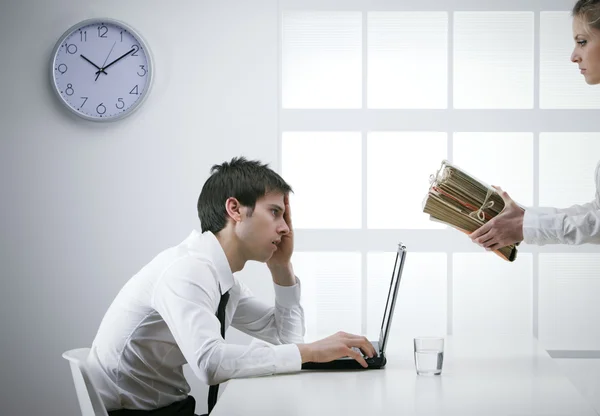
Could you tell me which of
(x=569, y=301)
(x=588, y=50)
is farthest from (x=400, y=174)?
(x=588, y=50)

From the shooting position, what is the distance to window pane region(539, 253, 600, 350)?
10.3 ft

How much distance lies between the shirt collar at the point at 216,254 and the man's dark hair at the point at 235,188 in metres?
0.08

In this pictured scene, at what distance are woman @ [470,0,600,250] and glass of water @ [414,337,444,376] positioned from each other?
0.48 m

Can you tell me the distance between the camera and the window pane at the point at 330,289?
3180 millimetres

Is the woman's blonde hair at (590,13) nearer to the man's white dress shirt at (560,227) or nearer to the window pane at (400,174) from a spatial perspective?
the man's white dress shirt at (560,227)

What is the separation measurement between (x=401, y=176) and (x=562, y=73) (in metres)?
0.80

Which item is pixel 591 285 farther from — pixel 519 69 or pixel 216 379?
pixel 216 379

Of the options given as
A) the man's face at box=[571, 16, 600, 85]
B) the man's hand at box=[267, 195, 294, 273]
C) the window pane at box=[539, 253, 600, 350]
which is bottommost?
the window pane at box=[539, 253, 600, 350]

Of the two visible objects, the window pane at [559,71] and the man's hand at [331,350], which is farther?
the window pane at [559,71]

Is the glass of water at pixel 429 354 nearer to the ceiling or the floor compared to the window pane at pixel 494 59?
nearer to the floor

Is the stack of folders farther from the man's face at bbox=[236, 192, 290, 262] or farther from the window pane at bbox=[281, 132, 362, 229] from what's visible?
the window pane at bbox=[281, 132, 362, 229]

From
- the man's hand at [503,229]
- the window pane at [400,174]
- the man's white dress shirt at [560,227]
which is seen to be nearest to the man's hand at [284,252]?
Answer: the man's hand at [503,229]

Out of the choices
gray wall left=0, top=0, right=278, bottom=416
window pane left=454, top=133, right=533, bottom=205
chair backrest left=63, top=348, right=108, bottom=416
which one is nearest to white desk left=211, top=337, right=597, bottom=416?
chair backrest left=63, top=348, right=108, bottom=416

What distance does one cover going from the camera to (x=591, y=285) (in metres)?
3.15
